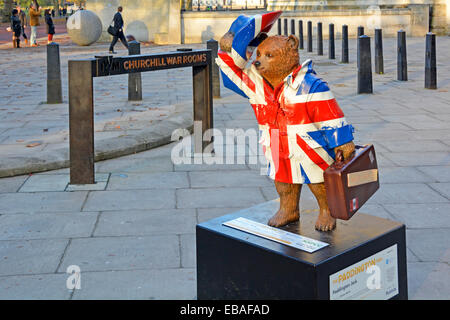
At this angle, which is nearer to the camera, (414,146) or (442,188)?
(442,188)

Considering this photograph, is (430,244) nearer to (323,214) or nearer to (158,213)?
(323,214)

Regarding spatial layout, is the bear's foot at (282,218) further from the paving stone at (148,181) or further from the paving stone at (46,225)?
the paving stone at (148,181)

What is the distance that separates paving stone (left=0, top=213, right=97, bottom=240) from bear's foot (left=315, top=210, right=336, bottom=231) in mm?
2079

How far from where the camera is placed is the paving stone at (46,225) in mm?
4684

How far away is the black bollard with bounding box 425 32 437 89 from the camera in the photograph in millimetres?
11320

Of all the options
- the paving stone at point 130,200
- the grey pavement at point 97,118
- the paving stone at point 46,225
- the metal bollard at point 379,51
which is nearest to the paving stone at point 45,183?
the grey pavement at point 97,118

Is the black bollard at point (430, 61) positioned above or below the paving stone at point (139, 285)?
above

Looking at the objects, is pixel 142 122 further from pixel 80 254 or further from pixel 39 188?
pixel 80 254

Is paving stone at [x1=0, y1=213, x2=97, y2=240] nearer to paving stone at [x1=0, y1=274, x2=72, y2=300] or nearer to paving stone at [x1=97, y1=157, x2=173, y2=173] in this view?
paving stone at [x1=0, y1=274, x2=72, y2=300]

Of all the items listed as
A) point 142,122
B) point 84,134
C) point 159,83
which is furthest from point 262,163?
point 159,83

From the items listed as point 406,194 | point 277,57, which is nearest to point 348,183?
point 277,57

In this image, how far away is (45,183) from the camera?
6.11 metres

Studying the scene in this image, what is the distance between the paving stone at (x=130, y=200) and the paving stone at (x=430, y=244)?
200cm

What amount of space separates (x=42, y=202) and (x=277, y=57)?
10.2ft
